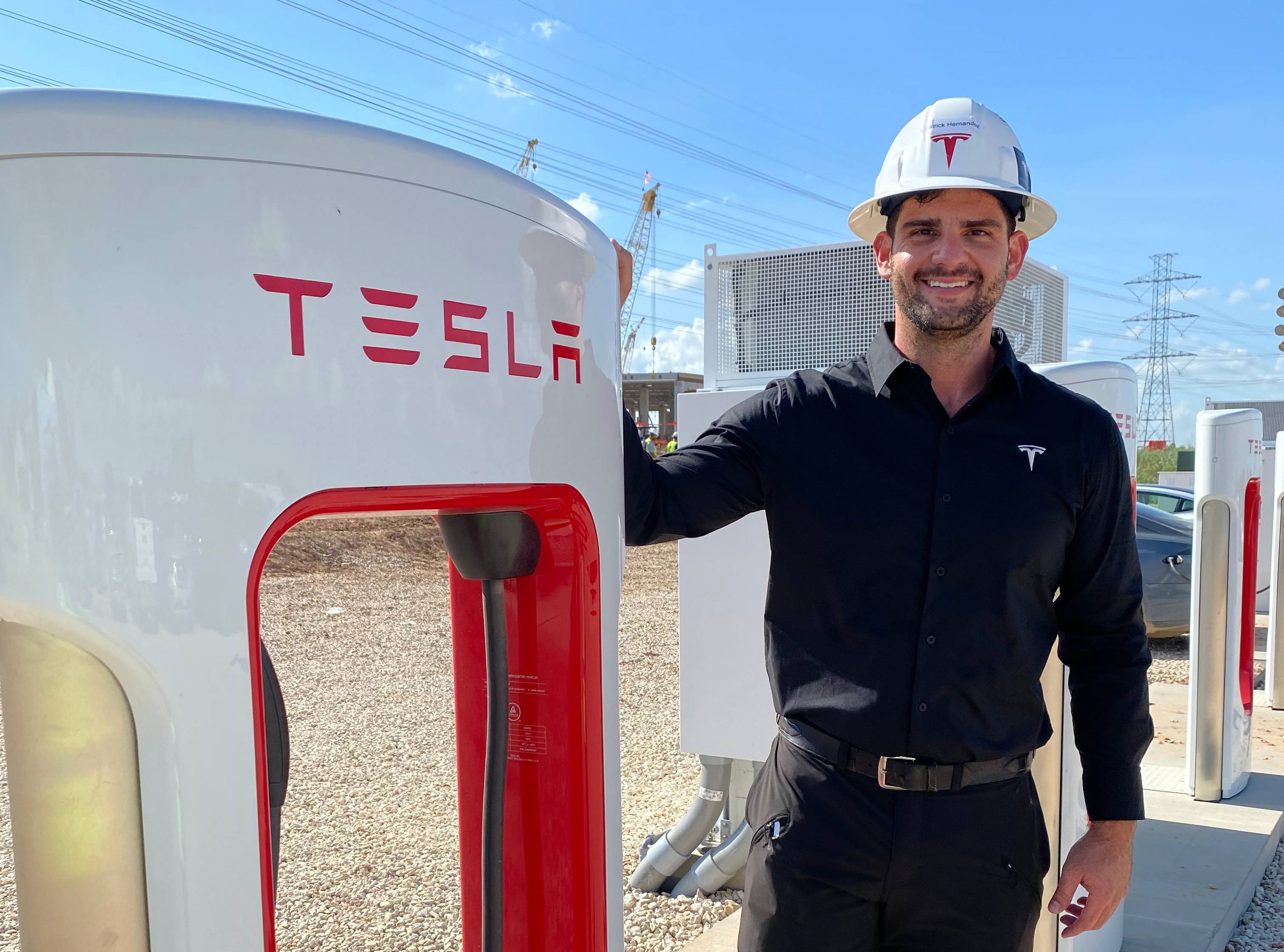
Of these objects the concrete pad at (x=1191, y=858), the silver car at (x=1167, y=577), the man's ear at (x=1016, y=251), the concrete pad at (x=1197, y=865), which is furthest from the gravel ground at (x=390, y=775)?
the silver car at (x=1167, y=577)

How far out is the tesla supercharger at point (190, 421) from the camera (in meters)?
0.89

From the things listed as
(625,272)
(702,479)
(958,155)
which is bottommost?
(702,479)

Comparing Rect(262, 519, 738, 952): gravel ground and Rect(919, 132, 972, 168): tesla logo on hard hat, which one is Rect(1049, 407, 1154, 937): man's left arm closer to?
Rect(919, 132, 972, 168): tesla logo on hard hat

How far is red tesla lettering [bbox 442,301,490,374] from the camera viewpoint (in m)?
1.14

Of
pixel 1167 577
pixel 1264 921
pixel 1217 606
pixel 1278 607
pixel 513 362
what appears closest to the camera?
pixel 513 362

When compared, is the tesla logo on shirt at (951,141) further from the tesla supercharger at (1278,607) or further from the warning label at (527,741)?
the tesla supercharger at (1278,607)

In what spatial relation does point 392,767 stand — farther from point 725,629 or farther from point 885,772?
point 885,772

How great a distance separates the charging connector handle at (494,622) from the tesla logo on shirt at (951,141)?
46.4 inches

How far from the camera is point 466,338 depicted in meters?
1.16

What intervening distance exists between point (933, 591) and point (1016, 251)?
82 cm

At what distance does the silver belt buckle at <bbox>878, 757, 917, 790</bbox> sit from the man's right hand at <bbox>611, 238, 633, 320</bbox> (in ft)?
3.12

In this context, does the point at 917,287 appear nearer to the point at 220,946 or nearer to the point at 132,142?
the point at 132,142

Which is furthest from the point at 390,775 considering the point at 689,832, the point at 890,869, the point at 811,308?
the point at 890,869

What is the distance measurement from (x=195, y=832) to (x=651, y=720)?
19.5 ft
